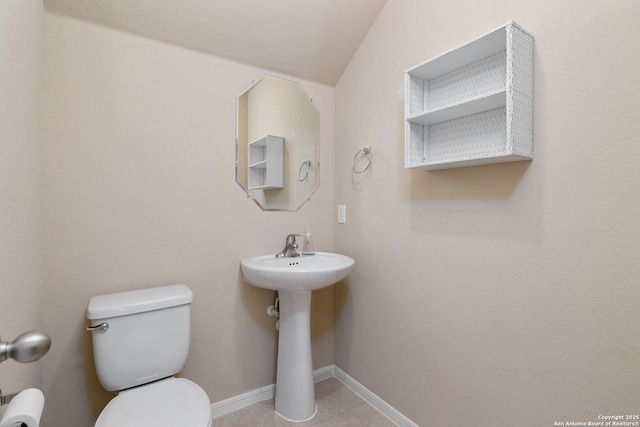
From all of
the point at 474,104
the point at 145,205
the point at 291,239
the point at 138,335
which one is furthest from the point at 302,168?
the point at 138,335

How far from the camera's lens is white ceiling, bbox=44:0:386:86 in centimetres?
145

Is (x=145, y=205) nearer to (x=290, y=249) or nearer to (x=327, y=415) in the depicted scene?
(x=290, y=249)

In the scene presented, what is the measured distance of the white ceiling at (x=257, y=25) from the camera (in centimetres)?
145

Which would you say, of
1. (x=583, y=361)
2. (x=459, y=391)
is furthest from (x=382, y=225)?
(x=583, y=361)

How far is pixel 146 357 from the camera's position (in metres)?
1.35

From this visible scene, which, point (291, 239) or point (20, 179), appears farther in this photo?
point (291, 239)

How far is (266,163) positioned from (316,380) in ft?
4.77

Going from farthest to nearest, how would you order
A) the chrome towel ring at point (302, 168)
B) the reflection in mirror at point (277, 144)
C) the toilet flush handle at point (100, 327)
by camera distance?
the chrome towel ring at point (302, 168) → the reflection in mirror at point (277, 144) → the toilet flush handle at point (100, 327)

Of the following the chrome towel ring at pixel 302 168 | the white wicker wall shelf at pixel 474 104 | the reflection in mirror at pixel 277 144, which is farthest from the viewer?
the chrome towel ring at pixel 302 168

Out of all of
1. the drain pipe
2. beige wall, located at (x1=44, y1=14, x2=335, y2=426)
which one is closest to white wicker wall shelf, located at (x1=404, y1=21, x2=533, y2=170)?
beige wall, located at (x1=44, y1=14, x2=335, y2=426)

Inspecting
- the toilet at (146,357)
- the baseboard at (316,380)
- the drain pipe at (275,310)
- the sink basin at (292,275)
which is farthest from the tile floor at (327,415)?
the sink basin at (292,275)

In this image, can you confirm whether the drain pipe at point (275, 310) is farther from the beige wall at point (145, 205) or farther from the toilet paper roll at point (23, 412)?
the toilet paper roll at point (23, 412)

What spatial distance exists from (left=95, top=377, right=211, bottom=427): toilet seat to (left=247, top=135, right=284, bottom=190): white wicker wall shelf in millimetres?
1058

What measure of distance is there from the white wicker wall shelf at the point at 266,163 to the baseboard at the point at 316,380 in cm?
122
